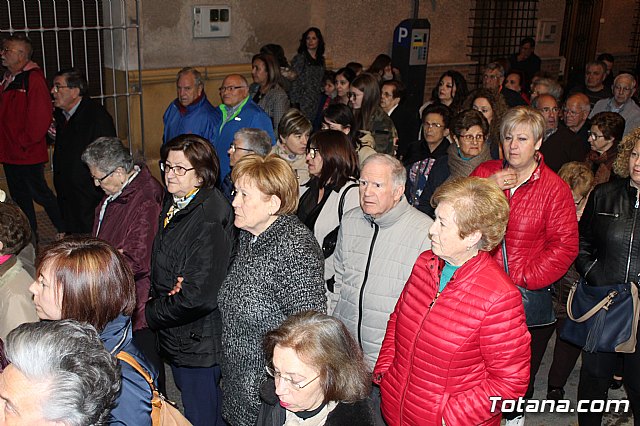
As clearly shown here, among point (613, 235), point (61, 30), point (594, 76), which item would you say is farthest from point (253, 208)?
point (594, 76)

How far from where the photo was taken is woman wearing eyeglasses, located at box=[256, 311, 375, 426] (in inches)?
105

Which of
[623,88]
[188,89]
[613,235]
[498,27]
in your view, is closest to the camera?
[613,235]

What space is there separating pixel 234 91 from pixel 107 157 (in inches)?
105

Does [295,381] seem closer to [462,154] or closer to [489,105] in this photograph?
[462,154]

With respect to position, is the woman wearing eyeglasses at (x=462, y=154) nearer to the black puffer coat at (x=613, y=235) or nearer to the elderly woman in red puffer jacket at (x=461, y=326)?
the black puffer coat at (x=613, y=235)

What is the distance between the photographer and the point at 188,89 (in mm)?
7047

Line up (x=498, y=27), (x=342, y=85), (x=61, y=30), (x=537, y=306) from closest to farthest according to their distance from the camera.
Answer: (x=537, y=306), (x=342, y=85), (x=61, y=30), (x=498, y=27)

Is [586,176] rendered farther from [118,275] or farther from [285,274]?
[118,275]

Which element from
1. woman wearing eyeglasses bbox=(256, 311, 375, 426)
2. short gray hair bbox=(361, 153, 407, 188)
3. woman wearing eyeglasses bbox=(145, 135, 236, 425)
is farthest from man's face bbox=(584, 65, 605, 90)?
woman wearing eyeglasses bbox=(256, 311, 375, 426)

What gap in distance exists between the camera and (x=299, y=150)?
5.74 m

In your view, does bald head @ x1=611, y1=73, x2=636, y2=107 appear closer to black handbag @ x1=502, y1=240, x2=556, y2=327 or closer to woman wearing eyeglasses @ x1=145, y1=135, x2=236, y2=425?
black handbag @ x1=502, y1=240, x2=556, y2=327

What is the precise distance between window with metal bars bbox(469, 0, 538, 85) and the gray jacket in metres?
11.2

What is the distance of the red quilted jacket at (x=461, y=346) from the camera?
9.53 feet

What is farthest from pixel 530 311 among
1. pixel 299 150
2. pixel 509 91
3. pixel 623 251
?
pixel 509 91
